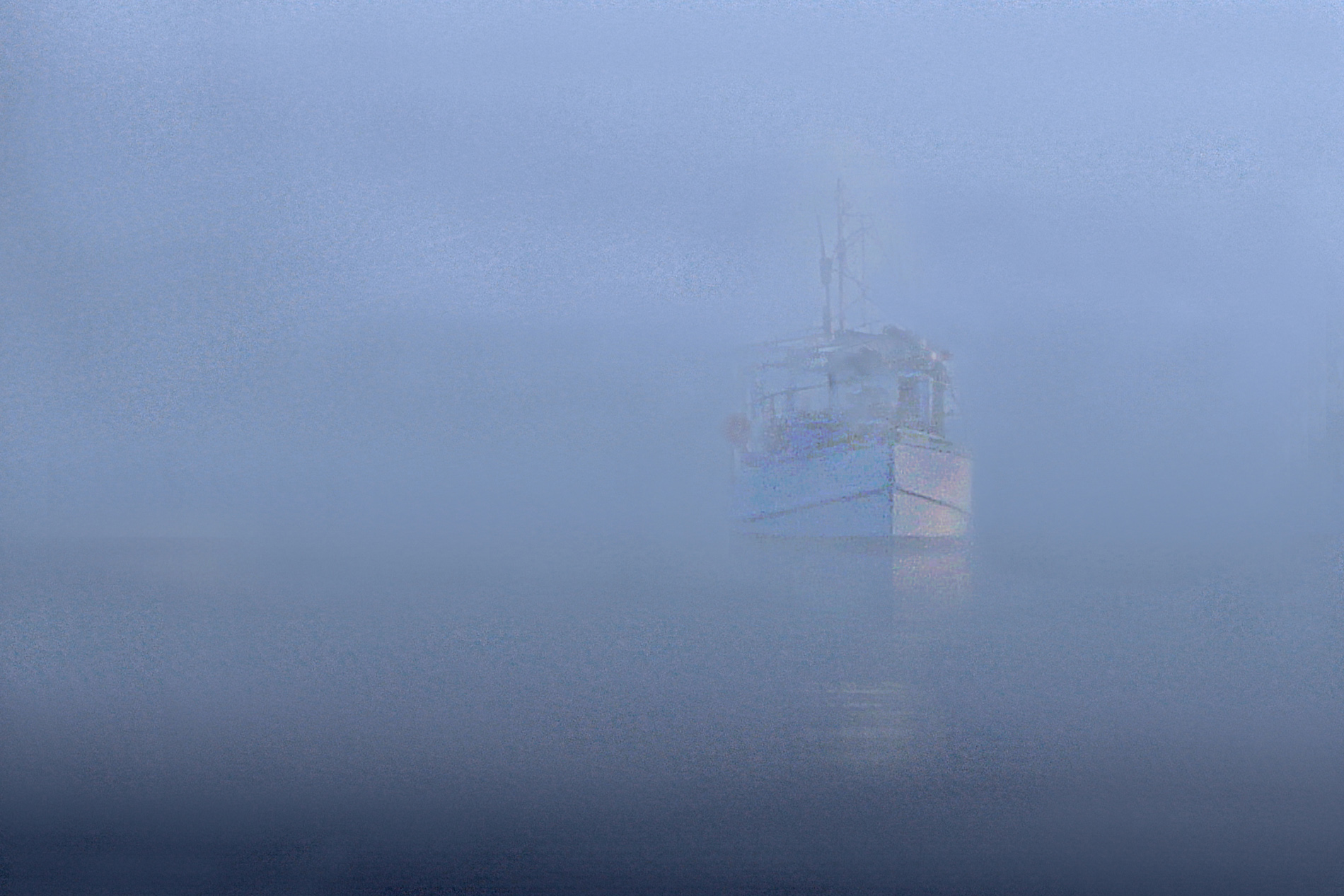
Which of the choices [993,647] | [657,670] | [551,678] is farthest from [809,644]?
[551,678]

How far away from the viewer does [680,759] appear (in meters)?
5.59

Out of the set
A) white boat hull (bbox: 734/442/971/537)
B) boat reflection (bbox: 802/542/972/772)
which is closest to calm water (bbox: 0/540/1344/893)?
boat reflection (bbox: 802/542/972/772)

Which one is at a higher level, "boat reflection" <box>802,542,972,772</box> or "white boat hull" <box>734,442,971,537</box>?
"white boat hull" <box>734,442,971,537</box>

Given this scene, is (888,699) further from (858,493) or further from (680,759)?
(858,493)

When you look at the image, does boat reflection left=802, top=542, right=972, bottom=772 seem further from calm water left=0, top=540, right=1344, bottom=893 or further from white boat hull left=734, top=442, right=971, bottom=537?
white boat hull left=734, top=442, right=971, bottom=537

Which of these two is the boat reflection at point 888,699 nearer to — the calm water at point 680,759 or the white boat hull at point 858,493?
the calm water at point 680,759

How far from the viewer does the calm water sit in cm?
372

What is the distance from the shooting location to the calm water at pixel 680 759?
372cm

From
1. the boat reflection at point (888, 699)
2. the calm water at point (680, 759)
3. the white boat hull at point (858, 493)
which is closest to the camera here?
the calm water at point (680, 759)

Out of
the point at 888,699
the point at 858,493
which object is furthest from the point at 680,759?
the point at 858,493

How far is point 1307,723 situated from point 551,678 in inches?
223

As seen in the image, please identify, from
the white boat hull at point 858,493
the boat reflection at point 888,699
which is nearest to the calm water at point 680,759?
the boat reflection at point 888,699

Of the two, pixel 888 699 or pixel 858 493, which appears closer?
pixel 888 699

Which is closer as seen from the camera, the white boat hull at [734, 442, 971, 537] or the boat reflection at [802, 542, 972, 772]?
the boat reflection at [802, 542, 972, 772]
